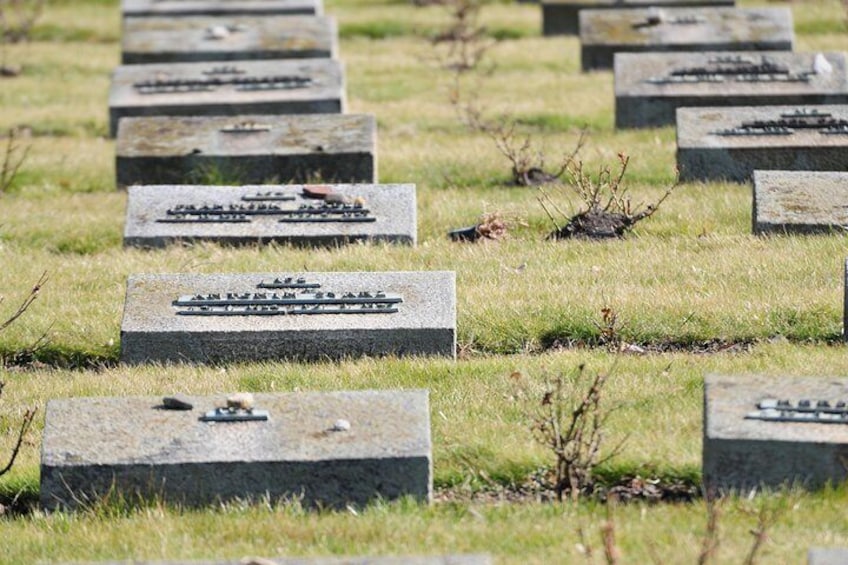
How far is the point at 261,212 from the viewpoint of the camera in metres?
11.9

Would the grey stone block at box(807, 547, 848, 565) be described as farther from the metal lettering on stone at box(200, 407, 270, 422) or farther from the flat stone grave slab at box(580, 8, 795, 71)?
the flat stone grave slab at box(580, 8, 795, 71)

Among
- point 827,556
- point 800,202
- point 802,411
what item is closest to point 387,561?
point 827,556

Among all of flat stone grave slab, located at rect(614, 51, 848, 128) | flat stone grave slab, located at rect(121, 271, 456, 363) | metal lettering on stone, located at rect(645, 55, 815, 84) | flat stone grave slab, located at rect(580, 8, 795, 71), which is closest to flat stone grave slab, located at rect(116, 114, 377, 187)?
flat stone grave slab, located at rect(614, 51, 848, 128)

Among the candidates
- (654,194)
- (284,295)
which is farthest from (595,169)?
(284,295)

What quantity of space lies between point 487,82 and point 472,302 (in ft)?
28.8

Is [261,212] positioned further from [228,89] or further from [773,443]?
[773,443]

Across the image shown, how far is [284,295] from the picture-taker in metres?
9.66

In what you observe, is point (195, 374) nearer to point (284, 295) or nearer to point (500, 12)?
point (284, 295)

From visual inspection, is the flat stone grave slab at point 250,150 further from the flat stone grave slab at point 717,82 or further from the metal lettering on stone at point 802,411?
the metal lettering on stone at point 802,411

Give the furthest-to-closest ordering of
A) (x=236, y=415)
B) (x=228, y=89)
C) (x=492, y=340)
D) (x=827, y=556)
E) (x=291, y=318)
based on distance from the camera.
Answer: (x=228, y=89), (x=492, y=340), (x=291, y=318), (x=236, y=415), (x=827, y=556)

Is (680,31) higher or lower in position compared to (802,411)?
higher

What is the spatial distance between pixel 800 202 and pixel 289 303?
11.7 feet

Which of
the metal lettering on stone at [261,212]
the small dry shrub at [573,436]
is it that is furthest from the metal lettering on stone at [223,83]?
the small dry shrub at [573,436]

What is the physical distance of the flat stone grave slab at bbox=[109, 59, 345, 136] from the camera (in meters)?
15.6
